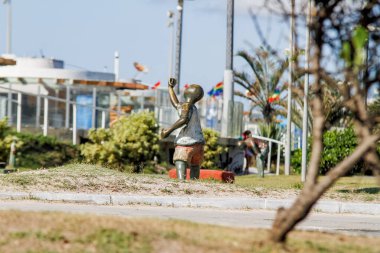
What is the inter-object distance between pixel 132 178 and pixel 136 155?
43.9 ft

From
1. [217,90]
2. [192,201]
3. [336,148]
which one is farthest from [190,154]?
[217,90]

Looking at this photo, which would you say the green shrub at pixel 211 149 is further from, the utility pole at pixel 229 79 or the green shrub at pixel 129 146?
the green shrub at pixel 129 146

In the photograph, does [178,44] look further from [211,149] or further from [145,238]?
[145,238]

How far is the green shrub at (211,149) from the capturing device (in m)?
37.7

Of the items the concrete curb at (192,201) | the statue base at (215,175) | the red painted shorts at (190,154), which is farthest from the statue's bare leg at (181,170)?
the concrete curb at (192,201)

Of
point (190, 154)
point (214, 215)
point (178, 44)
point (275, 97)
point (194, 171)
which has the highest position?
point (178, 44)

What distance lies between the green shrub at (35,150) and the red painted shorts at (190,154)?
14.4 m

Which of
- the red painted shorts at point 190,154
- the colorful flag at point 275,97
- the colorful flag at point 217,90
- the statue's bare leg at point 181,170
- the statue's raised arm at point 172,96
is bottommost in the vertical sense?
the statue's bare leg at point 181,170

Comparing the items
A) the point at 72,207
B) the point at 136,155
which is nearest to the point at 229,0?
the point at 136,155

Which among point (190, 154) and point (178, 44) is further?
point (178, 44)

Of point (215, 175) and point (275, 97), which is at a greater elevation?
point (275, 97)

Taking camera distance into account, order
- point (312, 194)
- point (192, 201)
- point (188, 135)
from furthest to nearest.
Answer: point (188, 135) < point (192, 201) < point (312, 194)

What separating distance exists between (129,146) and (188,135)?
11.7 metres

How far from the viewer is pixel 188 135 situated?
21844 mm
